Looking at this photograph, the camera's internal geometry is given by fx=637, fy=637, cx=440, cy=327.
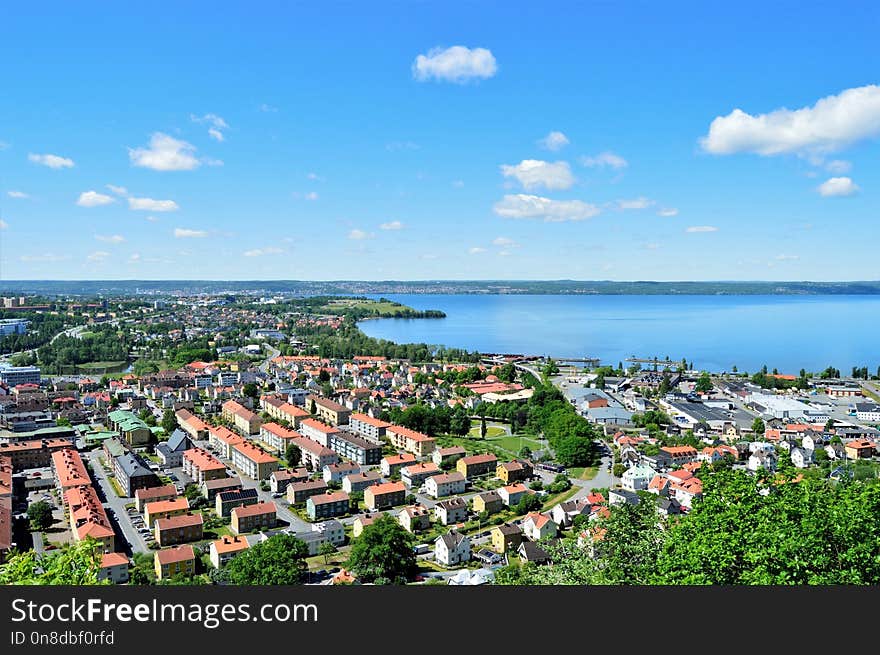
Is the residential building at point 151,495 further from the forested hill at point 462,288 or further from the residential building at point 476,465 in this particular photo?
→ the forested hill at point 462,288

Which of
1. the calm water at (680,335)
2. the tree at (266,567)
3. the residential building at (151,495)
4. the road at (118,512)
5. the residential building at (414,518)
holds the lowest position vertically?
the road at (118,512)

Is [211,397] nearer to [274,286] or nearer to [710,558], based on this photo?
[710,558]

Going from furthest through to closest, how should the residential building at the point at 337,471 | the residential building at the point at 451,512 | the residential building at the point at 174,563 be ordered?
the residential building at the point at 337,471
the residential building at the point at 451,512
the residential building at the point at 174,563

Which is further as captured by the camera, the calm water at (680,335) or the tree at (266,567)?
the calm water at (680,335)

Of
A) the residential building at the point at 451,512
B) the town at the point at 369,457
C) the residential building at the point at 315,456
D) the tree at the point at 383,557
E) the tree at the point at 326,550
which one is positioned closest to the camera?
the tree at the point at 383,557

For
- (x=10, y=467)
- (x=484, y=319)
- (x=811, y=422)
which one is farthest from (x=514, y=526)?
(x=484, y=319)

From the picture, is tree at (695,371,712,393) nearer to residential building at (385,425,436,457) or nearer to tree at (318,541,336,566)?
residential building at (385,425,436,457)

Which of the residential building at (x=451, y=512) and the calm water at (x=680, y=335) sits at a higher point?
the calm water at (x=680, y=335)

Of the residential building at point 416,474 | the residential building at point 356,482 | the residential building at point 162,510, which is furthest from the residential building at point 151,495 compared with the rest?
the residential building at point 416,474
